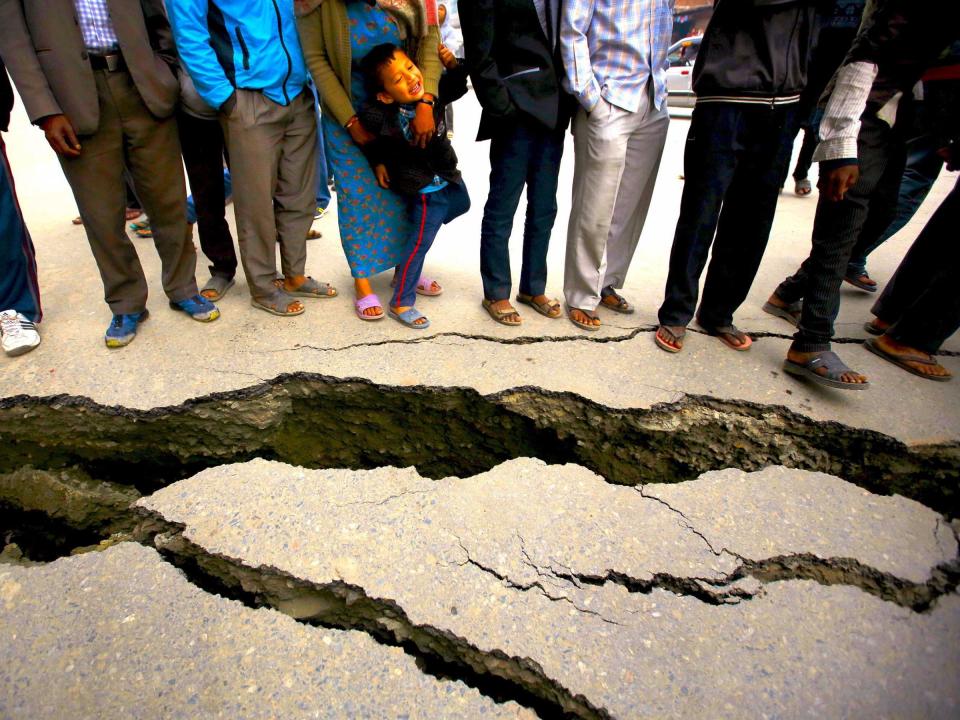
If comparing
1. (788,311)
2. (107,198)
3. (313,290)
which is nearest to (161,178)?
(107,198)

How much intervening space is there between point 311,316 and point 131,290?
0.82 meters

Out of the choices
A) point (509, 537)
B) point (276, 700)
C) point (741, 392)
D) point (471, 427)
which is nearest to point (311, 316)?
point (471, 427)

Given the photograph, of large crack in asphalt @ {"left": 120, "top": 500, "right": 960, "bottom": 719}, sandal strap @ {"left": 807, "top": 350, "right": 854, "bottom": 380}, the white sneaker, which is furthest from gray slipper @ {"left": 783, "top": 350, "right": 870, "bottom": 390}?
the white sneaker

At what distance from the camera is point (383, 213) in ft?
8.47

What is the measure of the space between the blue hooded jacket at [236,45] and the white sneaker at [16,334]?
134cm

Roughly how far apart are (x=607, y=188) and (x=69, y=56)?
7.30ft

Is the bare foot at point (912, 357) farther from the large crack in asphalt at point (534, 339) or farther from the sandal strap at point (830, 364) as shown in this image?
the sandal strap at point (830, 364)

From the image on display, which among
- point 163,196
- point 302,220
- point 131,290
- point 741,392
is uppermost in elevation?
point 163,196

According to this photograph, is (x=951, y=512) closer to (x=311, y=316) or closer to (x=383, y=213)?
(x=383, y=213)

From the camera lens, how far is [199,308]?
8.64 feet

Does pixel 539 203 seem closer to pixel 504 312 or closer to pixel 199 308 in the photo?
pixel 504 312

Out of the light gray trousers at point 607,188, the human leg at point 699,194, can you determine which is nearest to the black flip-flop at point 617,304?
the light gray trousers at point 607,188

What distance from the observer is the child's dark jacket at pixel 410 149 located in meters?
2.19

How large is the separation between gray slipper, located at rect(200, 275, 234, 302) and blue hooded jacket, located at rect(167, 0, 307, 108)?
1.00 metres
